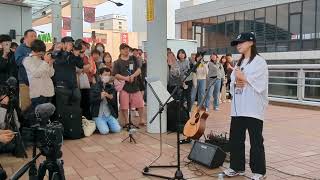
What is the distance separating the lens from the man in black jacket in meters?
7.82

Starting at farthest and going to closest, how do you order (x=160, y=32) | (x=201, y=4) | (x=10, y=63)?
(x=201, y=4), (x=160, y=32), (x=10, y=63)

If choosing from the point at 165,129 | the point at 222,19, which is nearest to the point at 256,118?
the point at 165,129

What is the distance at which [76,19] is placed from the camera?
11.1m

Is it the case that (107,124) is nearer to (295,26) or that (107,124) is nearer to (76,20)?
(76,20)

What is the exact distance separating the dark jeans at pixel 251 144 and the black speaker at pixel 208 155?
33 centimetres

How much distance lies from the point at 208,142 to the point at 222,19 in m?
30.8

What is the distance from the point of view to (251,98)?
16.0 ft

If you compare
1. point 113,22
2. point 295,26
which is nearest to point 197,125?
point 295,26

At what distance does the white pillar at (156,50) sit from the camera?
7.88 m

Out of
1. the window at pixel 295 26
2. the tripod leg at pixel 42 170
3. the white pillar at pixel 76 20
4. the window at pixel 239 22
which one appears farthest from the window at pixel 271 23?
the tripod leg at pixel 42 170

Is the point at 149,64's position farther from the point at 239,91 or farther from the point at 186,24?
the point at 186,24

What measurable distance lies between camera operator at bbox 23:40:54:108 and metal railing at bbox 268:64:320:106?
805 cm

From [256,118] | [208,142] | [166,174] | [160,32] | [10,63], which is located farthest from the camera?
[160,32]

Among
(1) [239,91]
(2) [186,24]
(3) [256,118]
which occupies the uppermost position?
(2) [186,24]
